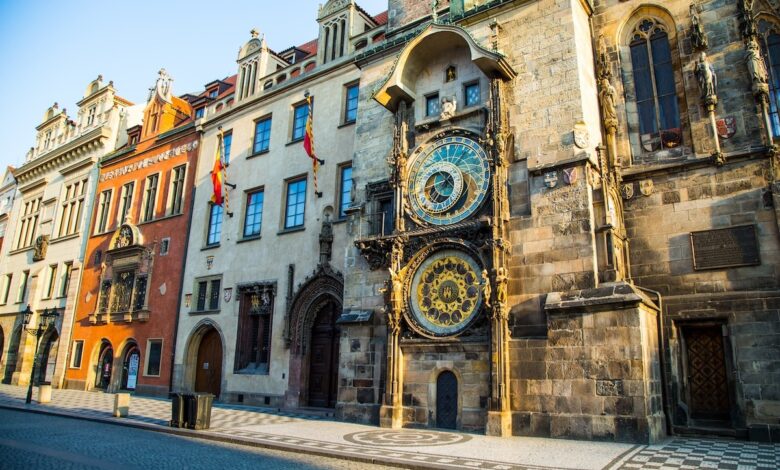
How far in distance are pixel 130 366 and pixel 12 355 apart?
12531mm

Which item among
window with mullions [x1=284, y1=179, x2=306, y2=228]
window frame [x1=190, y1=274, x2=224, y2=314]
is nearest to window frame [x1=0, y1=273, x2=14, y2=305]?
window frame [x1=190, y1=274, x2=224, y2=314]

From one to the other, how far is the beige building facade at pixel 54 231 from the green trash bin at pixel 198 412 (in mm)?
20813

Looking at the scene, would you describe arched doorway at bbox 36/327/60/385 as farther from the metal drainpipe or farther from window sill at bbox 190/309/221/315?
the metal drainpipe

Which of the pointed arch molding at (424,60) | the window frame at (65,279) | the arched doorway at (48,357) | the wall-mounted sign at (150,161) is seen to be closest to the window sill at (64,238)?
the window frame at (65,279)

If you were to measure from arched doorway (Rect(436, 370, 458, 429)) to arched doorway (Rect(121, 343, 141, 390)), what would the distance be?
1823 centimetres

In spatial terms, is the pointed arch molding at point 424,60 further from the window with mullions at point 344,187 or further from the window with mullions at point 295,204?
the window with mullions at point 295,204

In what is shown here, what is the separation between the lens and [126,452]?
35.0ft

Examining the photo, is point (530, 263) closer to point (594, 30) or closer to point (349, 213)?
point (349, 213)

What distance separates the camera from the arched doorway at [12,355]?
112ft

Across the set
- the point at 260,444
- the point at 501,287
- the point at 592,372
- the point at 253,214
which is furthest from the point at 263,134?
the point at 592,372

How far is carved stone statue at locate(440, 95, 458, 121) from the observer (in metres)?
16.9

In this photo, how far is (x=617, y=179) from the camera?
15.4 metres

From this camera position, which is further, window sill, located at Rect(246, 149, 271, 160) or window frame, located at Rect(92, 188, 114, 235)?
window frame, located at Rect(92, 188, 114, 235)

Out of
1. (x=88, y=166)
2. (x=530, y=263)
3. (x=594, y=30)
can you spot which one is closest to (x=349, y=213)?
(x=530, y=263)
